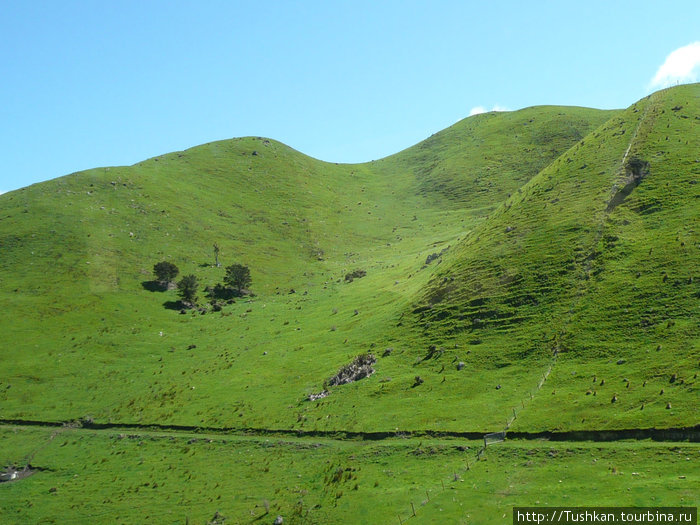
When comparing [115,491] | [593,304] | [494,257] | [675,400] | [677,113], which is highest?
[677,113]

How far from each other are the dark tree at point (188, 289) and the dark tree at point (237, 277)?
758 centimetres

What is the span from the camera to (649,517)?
26984 millimetres

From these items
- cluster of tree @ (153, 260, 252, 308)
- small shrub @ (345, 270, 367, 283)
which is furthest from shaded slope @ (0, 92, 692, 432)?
cluster of tree @ (153, 260, 252, 308)

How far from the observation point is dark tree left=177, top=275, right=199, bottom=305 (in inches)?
4013

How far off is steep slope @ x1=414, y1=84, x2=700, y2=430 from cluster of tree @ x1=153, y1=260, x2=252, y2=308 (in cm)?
4808

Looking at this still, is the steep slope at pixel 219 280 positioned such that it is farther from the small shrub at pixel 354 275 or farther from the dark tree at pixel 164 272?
the dark tree at pixel 164 272

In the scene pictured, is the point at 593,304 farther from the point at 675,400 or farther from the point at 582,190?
the point at 582,190

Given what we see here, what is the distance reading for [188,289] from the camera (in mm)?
102188

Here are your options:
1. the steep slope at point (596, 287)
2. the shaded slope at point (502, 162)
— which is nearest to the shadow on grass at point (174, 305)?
the steep slope at point (596, 287)

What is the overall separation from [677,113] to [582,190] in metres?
30.8

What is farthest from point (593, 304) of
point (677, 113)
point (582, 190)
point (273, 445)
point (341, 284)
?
point (341, 284)

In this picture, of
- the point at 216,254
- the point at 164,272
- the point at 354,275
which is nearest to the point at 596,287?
the point at 354,275

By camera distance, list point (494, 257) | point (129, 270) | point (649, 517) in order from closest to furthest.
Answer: point (649, 517) → point (494, 257) → point (129, 270)

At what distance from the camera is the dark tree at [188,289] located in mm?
101938
